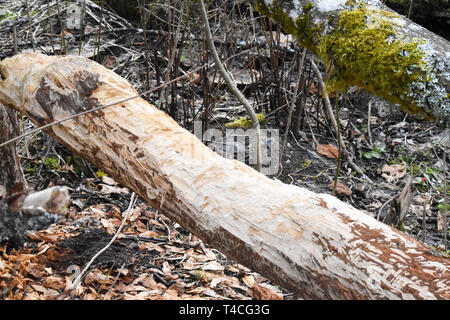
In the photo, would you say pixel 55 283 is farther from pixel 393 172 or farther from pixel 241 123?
pixel 393 172

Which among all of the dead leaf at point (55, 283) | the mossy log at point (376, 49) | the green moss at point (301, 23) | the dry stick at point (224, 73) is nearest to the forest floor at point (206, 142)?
the dead leaf at point (55, 283)

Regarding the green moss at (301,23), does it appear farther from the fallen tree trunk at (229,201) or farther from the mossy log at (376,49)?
the fallen tree trunk at (229,201)

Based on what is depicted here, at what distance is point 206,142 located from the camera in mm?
3855

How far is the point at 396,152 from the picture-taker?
13.7 feet

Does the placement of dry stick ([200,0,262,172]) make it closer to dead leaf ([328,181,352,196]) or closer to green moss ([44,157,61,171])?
dead leaf ([328,181,352,196])

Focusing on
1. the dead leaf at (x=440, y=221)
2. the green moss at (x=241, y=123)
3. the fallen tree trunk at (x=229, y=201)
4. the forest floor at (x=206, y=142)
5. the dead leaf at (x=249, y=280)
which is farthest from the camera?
the green moss at (x=241, y=123)

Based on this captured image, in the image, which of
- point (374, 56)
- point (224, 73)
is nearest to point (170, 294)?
point (224, 73)

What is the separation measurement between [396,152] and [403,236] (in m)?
2.89

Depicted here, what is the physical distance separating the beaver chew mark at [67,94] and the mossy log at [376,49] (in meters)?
1.07

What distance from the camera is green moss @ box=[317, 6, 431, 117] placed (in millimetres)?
1843

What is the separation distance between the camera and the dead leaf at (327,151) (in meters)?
4.07

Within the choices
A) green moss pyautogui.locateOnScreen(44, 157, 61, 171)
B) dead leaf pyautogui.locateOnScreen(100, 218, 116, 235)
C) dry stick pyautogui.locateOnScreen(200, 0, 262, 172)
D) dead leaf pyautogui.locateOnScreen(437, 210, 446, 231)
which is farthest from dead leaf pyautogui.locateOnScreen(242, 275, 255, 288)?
green moss pyautogui.locateOnScreen(44, 157, 61, 171)

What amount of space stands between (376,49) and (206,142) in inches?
83.4

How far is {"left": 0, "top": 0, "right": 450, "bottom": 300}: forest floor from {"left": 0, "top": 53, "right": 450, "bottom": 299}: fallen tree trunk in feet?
1.73
